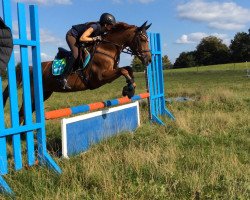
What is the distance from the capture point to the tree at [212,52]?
10294cm

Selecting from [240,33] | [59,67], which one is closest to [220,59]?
[240,33]

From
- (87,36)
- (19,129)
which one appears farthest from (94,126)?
(19,129)

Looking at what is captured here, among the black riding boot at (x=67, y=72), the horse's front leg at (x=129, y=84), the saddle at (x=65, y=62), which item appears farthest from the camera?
the saddle at (x=65, y=62)

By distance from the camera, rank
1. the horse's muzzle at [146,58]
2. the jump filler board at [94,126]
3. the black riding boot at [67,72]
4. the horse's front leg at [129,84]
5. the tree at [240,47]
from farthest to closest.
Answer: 1. the tree at [240,47]
2. the horse's muzzle at [146,58]
3. the black riding boot at [67,72]
4. the horse's front leg at [129,84]
5. the jump filler board at [94,126]

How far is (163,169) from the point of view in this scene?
4.65 metres

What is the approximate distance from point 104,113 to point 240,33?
344 feet

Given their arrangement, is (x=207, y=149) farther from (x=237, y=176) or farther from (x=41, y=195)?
(x=41, y=195)

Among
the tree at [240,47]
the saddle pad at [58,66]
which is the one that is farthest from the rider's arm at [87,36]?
the tree at [240,47]

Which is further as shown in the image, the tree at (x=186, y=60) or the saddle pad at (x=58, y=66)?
the tree at (x=186, y=60)

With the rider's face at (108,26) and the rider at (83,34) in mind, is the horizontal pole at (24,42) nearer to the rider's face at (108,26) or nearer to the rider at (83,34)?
the rider at (83,34)

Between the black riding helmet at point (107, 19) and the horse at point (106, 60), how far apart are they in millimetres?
219

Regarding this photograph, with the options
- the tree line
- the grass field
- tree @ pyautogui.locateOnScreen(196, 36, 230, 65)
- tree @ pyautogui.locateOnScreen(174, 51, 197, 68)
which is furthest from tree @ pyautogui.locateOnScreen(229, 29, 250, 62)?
the grass field

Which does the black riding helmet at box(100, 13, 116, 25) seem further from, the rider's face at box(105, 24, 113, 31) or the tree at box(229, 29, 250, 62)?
the tree at box(229, 29, 250, 62)

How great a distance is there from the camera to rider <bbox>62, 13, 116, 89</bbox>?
24.6ft
